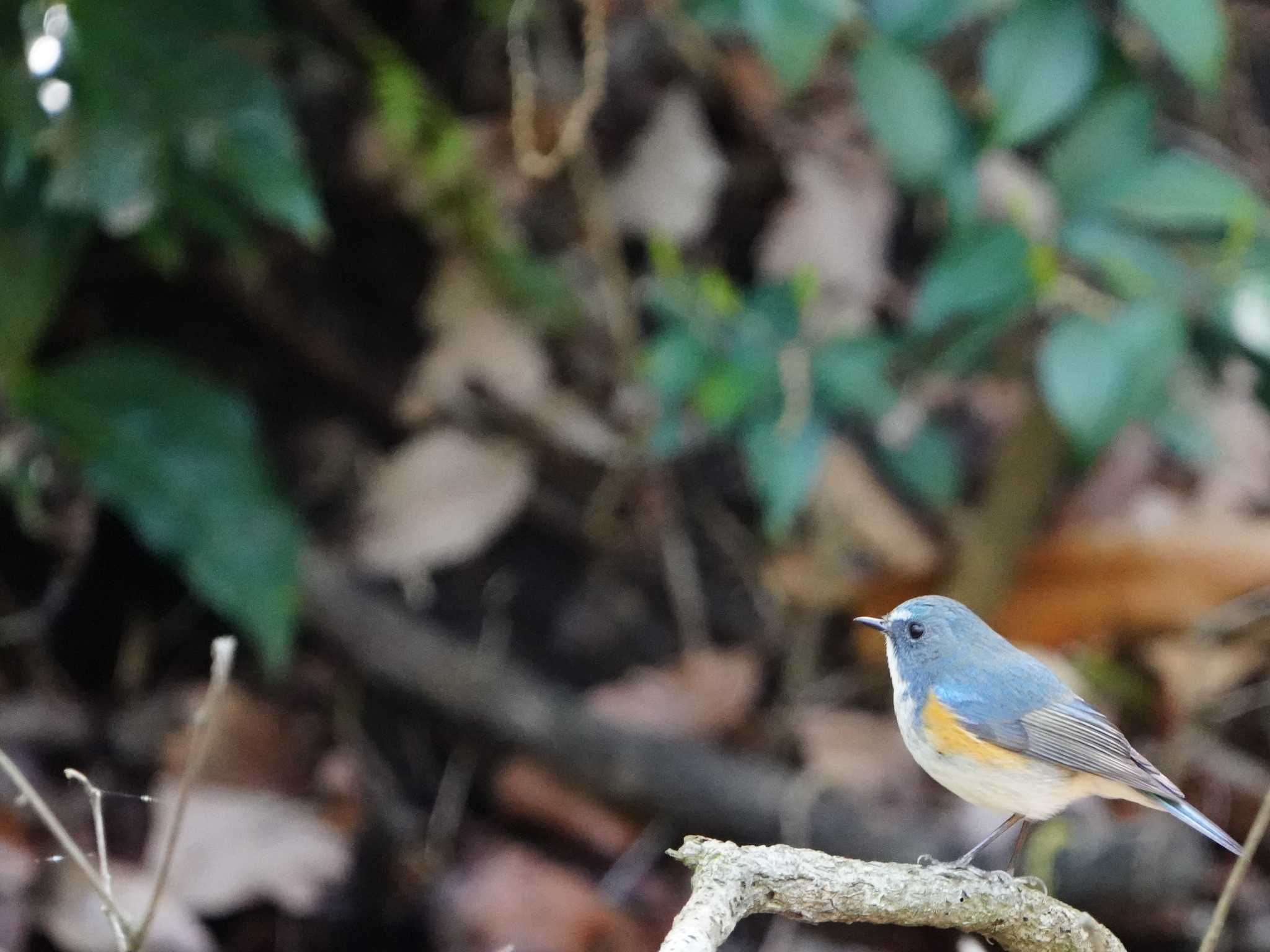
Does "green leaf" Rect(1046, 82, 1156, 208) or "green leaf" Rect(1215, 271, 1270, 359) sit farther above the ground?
"green leaf" Rect(1046, 82, 1156, 208)

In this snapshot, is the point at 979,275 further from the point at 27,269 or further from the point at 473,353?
the point at 27,269

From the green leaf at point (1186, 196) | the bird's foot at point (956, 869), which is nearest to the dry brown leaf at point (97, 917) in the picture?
the bird's foot at point (956, 869)

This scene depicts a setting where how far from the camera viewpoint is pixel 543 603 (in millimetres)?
4496

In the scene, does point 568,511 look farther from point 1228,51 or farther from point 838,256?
point 1228,51

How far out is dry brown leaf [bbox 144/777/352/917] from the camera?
3637 mm

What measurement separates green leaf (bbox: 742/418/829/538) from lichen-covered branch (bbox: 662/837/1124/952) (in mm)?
1786

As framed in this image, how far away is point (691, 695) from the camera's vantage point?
13.8 ft

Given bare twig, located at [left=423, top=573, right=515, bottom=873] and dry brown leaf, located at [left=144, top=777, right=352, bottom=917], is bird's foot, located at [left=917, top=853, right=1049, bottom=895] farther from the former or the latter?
bare twig, located at [left=423, top=573, right=515, bottom=873]

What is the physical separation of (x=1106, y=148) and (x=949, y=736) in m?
1.95

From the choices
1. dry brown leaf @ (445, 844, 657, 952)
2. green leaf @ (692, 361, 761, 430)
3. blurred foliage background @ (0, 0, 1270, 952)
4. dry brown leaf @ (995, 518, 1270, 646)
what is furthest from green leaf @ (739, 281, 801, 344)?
dry brown leaf @ (445, 844, 657, 952)

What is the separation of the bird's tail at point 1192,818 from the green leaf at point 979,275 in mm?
1659

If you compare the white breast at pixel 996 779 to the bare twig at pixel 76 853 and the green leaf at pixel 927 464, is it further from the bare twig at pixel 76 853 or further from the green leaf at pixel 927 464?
the green leaf at pixel 927 464

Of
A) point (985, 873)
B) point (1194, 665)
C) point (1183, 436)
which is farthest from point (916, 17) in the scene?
point (1194, 665)

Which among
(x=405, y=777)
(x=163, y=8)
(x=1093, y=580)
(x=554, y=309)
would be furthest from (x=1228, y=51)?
(x=405, y=777)
